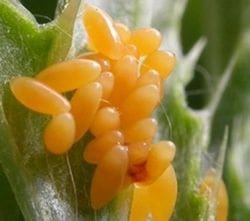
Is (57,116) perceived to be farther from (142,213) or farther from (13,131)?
(142,213)

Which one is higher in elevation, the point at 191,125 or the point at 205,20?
the point at 191,125

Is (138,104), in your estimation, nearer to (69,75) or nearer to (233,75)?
(69,75)

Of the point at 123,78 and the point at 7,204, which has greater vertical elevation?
the point at 123,78

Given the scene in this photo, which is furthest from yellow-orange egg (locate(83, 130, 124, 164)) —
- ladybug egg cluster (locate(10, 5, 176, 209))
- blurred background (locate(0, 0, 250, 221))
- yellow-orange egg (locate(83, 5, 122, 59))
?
blurred background (locate(0, 0, 250, 221))

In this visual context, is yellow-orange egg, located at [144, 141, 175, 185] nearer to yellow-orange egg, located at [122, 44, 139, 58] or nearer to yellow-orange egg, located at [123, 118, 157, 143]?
yellow-orange egg, located at [123, 118, 157, 143]

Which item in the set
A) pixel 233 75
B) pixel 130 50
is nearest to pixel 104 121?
pixel 130 50

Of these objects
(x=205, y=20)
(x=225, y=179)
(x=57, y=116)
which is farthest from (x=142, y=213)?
→ (x=205, y=20)

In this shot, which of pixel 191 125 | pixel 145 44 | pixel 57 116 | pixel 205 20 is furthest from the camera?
pixel 205 20
